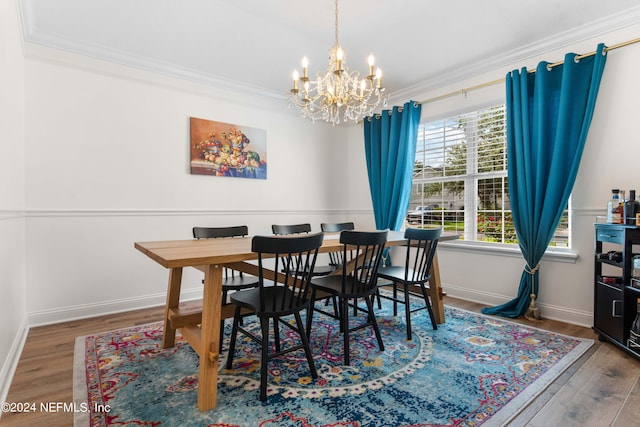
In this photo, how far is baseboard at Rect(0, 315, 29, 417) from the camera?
1.79 meters

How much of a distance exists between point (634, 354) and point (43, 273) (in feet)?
15.1

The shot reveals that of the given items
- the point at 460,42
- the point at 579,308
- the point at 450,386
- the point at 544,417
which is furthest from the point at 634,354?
A: the point at 460,42

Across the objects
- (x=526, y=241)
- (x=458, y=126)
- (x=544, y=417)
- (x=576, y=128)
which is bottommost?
(x=544, y=417)

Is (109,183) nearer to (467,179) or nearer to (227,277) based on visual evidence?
(227,277)

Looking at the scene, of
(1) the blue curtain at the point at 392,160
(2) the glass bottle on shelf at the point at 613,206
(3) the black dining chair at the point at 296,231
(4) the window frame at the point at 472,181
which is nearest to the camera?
(2) the glass bottle on shelf at the point at 613,206

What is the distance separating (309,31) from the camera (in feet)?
10.5

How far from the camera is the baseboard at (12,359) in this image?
1.79m

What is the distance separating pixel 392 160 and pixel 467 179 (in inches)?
37.2

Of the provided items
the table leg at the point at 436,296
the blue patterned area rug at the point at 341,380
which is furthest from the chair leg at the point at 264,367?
the table leg at the point at 436,296

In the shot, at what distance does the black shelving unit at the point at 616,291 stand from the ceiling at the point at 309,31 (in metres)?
1.73

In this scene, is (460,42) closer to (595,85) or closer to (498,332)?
(595,85)

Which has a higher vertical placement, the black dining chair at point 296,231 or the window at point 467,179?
the window at point 467,179

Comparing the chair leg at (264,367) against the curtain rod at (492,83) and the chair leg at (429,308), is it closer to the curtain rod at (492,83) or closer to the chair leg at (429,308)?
the chair leg at (429,308)

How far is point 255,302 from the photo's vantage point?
1.87m
